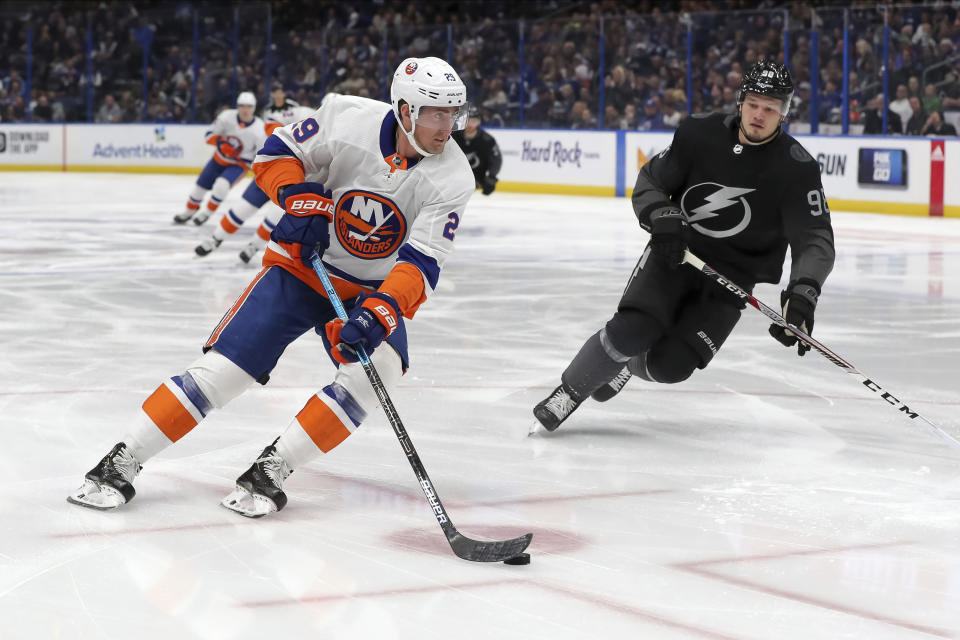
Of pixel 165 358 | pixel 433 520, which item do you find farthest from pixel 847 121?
pixel 433 520

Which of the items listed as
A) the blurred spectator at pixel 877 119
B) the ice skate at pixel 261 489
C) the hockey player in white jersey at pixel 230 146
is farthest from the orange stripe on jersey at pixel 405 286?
the blurred spectator at pixel 877 119

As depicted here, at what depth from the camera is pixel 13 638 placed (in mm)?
2414

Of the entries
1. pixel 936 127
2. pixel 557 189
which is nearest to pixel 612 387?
pixel 936 127

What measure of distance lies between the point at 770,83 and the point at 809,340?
72cm

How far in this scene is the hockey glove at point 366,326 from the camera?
10.3 ft

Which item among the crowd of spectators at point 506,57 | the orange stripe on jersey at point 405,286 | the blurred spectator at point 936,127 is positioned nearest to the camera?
the orange stripe on jersey at point 405,286

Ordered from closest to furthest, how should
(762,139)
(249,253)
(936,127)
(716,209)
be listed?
(762,139), (716,209), (249,253), (936,127)

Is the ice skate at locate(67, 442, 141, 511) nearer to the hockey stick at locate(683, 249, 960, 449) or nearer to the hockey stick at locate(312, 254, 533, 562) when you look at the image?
the hockey stick at locate(312, 254, 533, 562)

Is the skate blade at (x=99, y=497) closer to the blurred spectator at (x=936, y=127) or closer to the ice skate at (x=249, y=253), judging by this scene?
the ice skate at (x=249, y=253)

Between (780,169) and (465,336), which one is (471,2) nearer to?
(465,336)

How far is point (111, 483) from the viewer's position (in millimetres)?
3279

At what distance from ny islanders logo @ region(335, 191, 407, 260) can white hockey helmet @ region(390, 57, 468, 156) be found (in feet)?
0.58

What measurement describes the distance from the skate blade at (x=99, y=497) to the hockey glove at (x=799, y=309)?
68.2 inches

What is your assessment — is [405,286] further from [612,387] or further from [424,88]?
[612,387]
